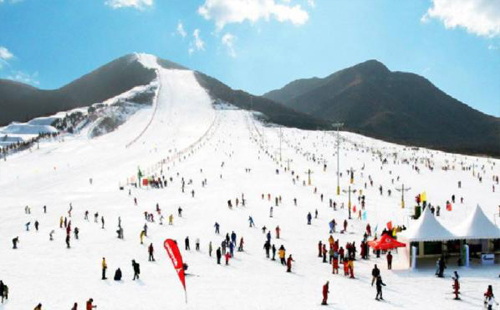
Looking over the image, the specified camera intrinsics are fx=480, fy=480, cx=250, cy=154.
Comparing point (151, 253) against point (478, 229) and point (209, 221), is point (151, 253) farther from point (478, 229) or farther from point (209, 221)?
point (478, 229)

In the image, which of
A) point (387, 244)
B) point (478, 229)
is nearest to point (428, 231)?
point (387, 244)

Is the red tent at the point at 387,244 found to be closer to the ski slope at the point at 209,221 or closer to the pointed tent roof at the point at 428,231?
the pointed tent roof at the point at 428,231

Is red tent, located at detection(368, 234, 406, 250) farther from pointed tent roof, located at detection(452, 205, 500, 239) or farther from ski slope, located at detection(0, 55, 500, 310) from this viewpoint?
pointed tent roof, located at detection(452, 205, 500, 239)

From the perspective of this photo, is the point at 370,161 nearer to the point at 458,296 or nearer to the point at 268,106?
the point at 458,296

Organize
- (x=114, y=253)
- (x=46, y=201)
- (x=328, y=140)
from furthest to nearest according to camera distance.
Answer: (x=328, y=140), (x=46, y=201), (x=114, y=253)

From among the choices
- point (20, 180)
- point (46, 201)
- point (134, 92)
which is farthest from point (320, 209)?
point (134, 92)

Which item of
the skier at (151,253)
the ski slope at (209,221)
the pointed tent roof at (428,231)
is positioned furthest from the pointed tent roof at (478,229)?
the skier at (151,253)

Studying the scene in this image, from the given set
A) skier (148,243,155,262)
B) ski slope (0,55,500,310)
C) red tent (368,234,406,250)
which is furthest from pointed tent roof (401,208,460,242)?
skier (148,243,155,262)
